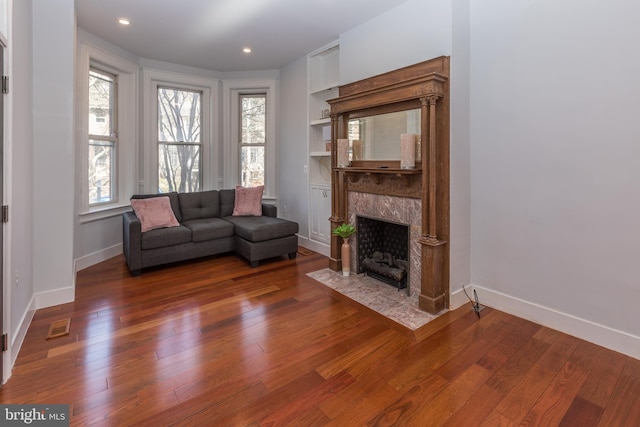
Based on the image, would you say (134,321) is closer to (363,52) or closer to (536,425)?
(536,425)

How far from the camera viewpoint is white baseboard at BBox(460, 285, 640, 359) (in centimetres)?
219

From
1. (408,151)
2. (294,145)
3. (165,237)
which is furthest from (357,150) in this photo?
(165,237)

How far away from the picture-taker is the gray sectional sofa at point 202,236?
3738 mm

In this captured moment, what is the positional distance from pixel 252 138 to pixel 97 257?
9.47 feet

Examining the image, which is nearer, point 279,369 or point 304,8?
point 279,369

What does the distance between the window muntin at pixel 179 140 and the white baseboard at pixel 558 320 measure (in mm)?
4371

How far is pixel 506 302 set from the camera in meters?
2.82

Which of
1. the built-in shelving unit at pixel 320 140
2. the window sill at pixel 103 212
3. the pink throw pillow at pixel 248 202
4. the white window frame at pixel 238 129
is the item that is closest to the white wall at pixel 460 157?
the built-in shelving unit at pixel 320 140

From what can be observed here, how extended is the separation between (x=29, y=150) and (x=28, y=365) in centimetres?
164

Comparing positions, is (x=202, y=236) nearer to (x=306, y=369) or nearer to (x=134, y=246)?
(x=134, y=246)

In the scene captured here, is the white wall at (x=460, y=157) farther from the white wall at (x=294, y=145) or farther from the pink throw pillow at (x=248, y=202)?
the pink throw pillow at (x=248, y=202)

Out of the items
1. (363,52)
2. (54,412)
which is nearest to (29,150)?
(54,412)

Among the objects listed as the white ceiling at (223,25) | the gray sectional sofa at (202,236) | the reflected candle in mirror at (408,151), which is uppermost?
the white ceiling at (223,25)

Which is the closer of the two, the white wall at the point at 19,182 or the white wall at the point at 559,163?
the white wall at the point at 19,182
